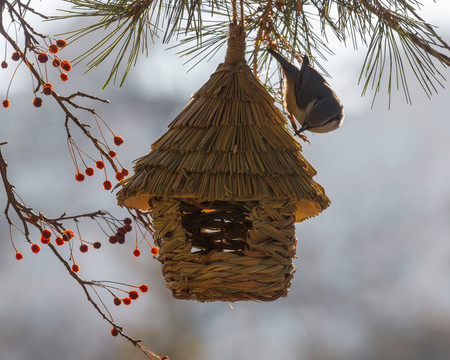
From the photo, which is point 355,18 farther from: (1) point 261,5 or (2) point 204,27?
(2) point 204,27

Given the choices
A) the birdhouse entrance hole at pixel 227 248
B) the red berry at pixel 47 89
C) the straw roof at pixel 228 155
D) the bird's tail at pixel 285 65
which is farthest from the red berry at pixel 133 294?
the bird's tail at pixel 285 65

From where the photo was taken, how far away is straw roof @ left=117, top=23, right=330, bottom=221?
146cm

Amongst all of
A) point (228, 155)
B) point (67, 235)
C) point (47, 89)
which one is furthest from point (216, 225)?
point (47, 89)

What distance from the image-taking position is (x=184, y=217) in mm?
1609

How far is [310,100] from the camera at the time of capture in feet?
5.68

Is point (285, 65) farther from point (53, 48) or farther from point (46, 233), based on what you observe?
point (46, 233)

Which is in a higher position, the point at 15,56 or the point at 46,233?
the point at 15,56

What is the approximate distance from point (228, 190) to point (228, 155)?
94mm

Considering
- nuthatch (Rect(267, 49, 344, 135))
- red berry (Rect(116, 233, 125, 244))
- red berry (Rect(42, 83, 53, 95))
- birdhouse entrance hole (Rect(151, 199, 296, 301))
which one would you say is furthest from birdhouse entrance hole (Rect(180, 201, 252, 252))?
red berry (Rect(42, 83, 53, 95))

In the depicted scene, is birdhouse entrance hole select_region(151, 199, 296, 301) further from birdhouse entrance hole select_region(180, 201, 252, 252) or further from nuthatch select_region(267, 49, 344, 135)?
nuthatch select_region(267, 49, 344, 135)

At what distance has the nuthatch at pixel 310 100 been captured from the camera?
1.69 metres

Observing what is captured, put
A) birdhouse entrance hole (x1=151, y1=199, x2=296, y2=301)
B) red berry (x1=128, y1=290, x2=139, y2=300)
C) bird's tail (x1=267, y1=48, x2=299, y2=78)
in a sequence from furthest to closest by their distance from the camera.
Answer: bird's tail (x1=267, y1=48, x2=299, y2=78), red berry (x1=128, y1=290, x2=139, y2=300), birdhouse entrance hole (x1=151, y1=199, x2=296, y2=301)

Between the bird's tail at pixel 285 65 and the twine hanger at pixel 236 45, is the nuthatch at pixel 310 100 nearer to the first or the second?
the bird's tail at pixel 285 65

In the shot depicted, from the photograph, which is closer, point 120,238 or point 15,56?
point 15,56
